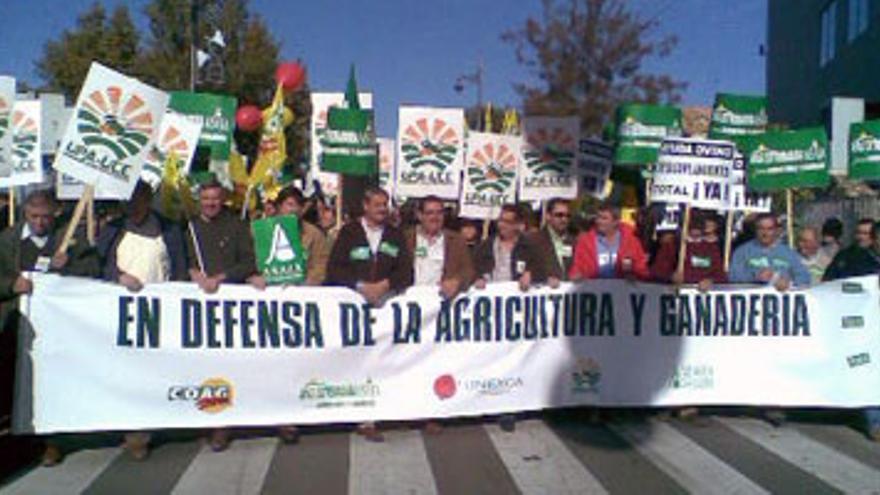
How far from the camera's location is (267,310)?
7.27 m

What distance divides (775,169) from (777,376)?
8.43 feet

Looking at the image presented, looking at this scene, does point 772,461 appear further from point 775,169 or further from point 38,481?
point 38,481

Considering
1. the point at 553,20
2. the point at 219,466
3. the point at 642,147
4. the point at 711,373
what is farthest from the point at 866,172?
the point at 553,20

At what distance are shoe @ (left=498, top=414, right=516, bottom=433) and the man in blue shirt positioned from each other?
2368mm

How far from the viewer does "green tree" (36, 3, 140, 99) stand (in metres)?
34.0

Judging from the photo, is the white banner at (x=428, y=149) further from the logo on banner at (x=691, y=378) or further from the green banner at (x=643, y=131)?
the logo on banner at (x=691, y=378)

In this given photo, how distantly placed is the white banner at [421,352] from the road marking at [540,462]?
0.25m

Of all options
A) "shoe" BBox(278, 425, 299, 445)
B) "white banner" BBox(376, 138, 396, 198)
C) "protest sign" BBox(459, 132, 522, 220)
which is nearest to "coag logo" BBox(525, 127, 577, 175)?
"protest sign" BBox(459, 132, 522, 220)

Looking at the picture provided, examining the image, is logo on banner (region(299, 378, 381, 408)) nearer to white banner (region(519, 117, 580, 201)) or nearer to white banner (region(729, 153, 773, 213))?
white banner (region(519, 117, 580, 201))

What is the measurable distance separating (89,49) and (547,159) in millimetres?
28576

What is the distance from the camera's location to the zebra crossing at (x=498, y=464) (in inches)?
247

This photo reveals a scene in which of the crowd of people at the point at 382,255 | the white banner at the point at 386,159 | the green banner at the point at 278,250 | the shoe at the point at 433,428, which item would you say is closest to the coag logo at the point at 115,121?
the crowd of people at the point at 382,255

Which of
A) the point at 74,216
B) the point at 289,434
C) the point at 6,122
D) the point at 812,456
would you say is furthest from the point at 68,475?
the point at 812,456

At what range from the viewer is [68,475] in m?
6.50
